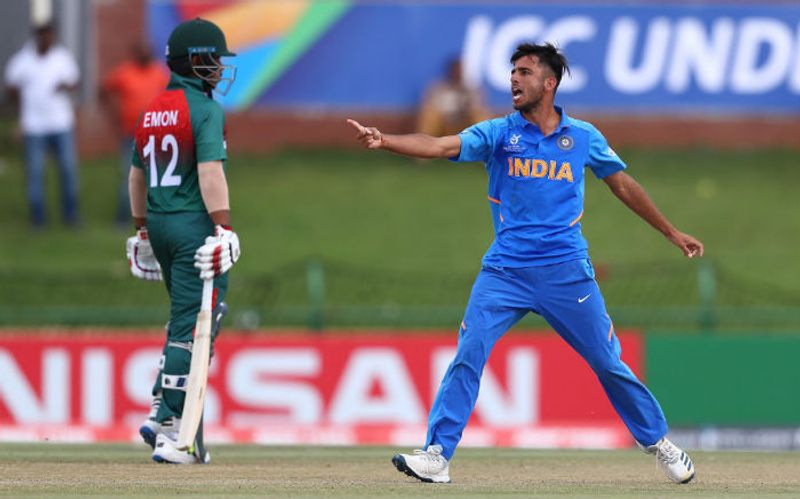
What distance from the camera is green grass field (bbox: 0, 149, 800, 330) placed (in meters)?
15.0

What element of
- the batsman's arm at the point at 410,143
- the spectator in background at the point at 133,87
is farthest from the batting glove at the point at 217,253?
the spectator in background at the point at 133,87

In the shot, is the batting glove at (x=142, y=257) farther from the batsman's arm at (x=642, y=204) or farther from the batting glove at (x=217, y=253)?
the batsman's arm at (x=642, y=204)

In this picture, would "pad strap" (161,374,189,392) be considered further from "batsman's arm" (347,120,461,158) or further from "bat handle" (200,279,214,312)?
"batsman's arm" (347,120,461,158)

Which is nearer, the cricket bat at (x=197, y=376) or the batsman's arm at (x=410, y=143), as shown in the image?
the batsman's arm at (x=410, y=143)

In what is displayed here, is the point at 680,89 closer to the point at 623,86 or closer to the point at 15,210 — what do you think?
the point at 623,86

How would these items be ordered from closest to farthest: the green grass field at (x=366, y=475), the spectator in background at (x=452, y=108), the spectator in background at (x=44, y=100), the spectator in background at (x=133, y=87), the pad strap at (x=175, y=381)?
1. the green grass field at (x=366, y=475)
2. the pad strap at (x=175, y=381)
3. the spectator in background at (x=44, y=100)
4. the spectator in background at (x=133, y=87)
5. the spectator in background at (x=452, y=108)

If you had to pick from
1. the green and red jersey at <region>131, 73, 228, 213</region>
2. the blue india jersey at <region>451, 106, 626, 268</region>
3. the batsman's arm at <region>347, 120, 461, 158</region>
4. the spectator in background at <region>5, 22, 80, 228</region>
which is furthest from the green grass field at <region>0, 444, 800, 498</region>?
the spectator in background at <region>5, 22, 80, 228</region>

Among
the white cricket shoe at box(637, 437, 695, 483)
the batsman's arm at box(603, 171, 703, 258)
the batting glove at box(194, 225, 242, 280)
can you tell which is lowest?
the white cricket shoe at box(637, 437, 695, 483)

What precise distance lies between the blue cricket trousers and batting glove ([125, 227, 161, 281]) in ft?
6.86

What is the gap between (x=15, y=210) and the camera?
19438mm

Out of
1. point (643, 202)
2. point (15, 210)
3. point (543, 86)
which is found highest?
point (543, 86)

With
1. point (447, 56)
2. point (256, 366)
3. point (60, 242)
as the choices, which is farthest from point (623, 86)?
point (256, 366)

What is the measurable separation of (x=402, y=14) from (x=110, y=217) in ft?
15.1

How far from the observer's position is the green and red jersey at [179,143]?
8.80 metres
